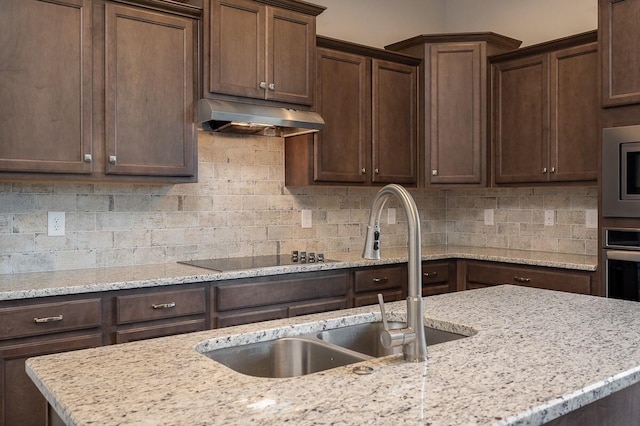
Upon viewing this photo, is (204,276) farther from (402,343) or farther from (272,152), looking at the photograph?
(402,343)

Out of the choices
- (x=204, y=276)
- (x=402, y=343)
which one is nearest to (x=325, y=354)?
(x=402, y=343)

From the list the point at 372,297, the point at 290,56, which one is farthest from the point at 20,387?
→ the point at 290,56

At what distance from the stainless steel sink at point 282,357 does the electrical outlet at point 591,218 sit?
9.91 ft

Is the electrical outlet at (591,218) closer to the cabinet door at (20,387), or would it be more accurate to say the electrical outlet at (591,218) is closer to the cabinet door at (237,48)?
the cabinet door at (237,48)

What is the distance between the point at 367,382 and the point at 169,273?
200cm

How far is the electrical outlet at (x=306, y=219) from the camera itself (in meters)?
4.11

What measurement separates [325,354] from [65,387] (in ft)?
2.21

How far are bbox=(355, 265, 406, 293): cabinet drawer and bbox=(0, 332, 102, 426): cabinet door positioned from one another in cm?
177

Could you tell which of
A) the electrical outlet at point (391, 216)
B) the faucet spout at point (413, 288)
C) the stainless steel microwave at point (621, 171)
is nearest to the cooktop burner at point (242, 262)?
the electrical outlet at point (391, 216)

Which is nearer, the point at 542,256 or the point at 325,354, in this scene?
the point at 325,354

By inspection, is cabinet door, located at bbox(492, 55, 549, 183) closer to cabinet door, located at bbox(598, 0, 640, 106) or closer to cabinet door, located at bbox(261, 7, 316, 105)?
cabinet door, located at bbox(598, 0, 640, 106)

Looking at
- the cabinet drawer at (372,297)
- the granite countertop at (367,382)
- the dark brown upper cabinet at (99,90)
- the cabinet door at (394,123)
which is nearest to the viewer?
the granite countertop at (367,382)

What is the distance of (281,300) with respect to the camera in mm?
3201

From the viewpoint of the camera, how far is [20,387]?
243 cm
